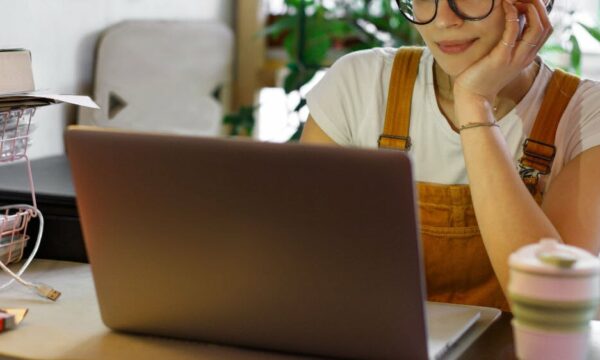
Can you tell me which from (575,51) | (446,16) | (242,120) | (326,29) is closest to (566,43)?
(575,51)

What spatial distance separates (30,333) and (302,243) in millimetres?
367

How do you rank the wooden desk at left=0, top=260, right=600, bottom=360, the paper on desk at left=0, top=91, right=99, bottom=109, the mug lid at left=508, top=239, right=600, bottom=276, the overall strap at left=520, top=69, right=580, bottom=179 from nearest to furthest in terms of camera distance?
the mug lid at left=508, top=239, right=600, bottom=276
the wooden desk at left=0, top=260, right=600, bottom=360
the paper on desk at left=0, top=91, right=99, bottom=109
the overall strap at left=520, top=69, right=580, bottom=179

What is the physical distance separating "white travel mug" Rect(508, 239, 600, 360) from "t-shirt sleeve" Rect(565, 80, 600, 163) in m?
0.59

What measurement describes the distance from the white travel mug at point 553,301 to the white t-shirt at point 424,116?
62 centimetres

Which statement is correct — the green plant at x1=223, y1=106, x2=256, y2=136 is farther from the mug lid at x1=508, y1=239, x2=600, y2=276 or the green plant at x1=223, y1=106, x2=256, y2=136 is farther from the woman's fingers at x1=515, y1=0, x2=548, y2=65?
the mug lid at x1=508, y1=239, x2=600, y2=276

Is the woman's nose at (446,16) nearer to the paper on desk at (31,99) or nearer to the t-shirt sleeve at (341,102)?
the t-shirt sleeve at (341,102)

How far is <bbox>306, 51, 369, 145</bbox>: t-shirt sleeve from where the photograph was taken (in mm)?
1654

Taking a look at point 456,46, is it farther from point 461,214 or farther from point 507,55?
point 461,214

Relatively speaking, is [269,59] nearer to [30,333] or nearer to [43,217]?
[43,217]

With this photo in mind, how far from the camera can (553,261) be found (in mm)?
917

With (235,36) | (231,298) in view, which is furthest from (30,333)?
(235,36)

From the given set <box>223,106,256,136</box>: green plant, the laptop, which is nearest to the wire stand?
the laptop

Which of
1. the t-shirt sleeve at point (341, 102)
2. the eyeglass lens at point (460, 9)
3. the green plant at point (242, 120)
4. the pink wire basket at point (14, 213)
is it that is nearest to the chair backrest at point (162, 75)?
the green plant at point (242, 120)

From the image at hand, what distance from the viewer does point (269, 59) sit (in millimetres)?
3070
